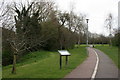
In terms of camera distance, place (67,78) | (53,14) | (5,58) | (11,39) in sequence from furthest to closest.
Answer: (53,14) → (5,58) → (11,39) → (67,78)

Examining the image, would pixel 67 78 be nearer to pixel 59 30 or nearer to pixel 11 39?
pixel 11 39

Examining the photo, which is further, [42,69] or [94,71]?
[42,69]

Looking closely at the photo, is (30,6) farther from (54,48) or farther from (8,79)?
(8,79)

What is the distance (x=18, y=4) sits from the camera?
4559 centimetres

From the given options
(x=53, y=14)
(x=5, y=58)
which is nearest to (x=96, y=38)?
(x=53, y=14)

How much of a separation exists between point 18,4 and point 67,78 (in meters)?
37.2

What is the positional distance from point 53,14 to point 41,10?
10.1 ft

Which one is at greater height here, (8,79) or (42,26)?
(42,26)

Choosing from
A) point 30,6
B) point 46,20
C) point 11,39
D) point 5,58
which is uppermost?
point 30,6

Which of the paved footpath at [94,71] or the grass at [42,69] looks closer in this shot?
the paved footpath at [94,71]

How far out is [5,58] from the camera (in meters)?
28.7

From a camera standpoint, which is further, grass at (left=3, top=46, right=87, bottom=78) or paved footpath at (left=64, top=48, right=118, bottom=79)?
grass at (left=3, top=46, right=87, bottom=78)

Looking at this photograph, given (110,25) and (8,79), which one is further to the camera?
(110,25)

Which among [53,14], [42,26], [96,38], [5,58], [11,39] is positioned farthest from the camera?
[96,38]
